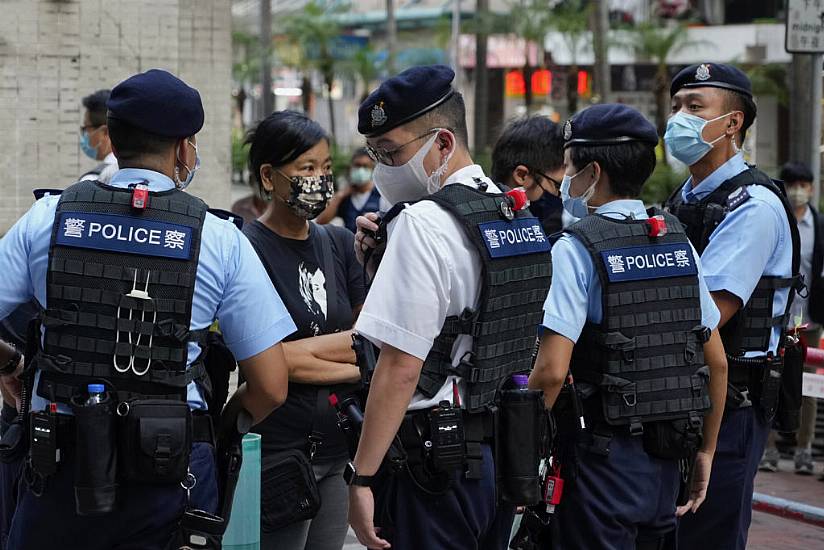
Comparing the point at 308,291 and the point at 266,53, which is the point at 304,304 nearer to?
the point at 308,291

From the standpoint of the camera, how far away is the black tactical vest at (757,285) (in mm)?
4590

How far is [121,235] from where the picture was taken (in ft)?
10.6

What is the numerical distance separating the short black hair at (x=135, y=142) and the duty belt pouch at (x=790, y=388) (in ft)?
8.69

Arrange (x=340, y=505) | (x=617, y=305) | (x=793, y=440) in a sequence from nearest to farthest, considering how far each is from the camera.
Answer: (x=617, y=305), (x=340, y=505), (x=793, y=440)

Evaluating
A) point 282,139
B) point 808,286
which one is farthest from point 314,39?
point 282,139

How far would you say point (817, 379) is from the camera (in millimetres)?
7180

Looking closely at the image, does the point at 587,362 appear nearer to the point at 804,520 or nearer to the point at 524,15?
the point at 804,520

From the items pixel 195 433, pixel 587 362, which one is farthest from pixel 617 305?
pixel 195 433

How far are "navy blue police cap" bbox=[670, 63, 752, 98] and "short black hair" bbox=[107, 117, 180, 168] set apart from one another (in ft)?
7.80

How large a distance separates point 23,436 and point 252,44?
4325 centimetres

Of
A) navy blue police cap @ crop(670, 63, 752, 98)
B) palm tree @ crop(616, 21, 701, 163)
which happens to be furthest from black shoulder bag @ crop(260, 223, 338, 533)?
palm tree @ crop(616, 21, 701, 163)

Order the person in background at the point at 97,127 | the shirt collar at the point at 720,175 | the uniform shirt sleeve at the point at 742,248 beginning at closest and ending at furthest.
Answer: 1. the uniform shirt sleeve at the point at 742,248
2. the shirt collar at the point at 720,175
3. the person in background at the point at 97,127

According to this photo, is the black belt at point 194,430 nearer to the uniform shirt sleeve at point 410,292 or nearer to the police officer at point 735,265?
the uniform shirt sleeve at point 410,292

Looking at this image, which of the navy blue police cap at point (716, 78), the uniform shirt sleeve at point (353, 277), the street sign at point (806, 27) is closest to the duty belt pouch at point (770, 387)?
the navy blue police cap at point (716, 78)
